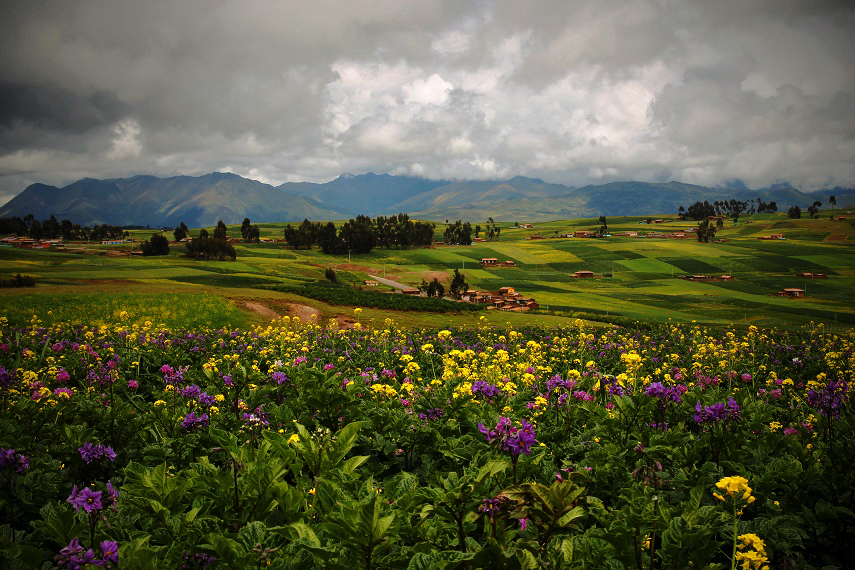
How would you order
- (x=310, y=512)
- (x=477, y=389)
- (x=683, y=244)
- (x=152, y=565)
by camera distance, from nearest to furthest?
(x=152, y=565)
(x=310, y=512)
(x=477, y=389)
(x=683, y=244)

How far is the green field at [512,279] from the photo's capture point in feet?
134

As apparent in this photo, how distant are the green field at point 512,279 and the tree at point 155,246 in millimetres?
2548

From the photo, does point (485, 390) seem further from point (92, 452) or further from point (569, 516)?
point (92, 452)

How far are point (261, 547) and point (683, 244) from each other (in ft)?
552

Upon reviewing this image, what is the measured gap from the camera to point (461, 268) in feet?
409

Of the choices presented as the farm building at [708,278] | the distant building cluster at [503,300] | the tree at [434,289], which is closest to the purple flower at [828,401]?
the distant building cluster at [503,300]

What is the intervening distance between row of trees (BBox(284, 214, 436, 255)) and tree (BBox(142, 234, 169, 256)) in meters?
50.0

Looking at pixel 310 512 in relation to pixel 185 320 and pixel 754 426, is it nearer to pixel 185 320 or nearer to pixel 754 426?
pixel 754 426

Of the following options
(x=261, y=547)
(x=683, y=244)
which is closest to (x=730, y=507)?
(x=261, y=547)

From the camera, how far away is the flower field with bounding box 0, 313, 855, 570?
2584 millimetres

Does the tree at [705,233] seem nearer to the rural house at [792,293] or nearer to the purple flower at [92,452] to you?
the rural house at [792,293]

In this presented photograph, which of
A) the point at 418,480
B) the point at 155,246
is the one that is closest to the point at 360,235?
the point at 155,246

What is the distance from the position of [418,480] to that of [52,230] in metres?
73.5

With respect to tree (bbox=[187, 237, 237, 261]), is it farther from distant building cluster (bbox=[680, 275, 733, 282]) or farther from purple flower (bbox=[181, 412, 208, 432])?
distant building cluster (bbox=[680, 275, 733, 282])
